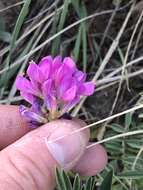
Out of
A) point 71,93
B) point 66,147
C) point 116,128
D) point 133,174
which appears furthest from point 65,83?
point 116,128

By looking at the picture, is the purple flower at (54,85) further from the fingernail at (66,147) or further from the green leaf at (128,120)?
the green leaf at (128,120)

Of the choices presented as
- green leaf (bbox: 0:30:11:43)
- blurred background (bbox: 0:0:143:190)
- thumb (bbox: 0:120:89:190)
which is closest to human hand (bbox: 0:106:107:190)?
thumb (bbox: 0:120:89:190)

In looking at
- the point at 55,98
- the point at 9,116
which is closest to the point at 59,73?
the point at 55,98

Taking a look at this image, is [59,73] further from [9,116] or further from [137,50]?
[137,50]

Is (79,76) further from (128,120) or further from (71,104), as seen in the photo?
(128,120)

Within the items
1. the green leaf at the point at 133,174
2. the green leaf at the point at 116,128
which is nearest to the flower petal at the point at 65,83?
the green leaf at the point at 133,174

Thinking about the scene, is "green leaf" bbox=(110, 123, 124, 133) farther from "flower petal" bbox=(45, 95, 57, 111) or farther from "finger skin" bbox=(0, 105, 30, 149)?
"flower petal" bbox=(45, 95, 57, 111)

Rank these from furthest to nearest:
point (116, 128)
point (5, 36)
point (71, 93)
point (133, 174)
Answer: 1. point (5, 36)
2. point (116, 128)
3. point (133, 174)
4. point (71, 93)
